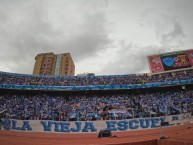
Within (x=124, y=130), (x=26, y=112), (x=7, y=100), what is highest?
(x=7, y=100)

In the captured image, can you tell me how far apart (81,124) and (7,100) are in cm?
1621

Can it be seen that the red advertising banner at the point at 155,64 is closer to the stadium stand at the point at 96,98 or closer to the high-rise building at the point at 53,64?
the stadium stand at the point at 96,98

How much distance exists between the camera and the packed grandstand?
88.9ft

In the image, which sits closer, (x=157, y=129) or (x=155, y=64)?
(x=157, y=129)

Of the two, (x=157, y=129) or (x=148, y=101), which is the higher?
(x=148, y=101)

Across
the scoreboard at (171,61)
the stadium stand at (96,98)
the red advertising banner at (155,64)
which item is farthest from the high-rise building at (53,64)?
the scoreboard at (171,61)

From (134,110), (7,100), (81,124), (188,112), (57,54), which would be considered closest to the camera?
(81,124)

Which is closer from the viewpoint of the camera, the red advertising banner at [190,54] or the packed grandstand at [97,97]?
the packed grandstand at [97,97]

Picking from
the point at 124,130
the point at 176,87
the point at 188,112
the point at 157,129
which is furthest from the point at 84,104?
the point at 176,87

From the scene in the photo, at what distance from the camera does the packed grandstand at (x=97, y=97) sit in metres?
27.1

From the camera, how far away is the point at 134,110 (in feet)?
95.5

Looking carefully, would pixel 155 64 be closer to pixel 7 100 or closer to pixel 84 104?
pixel 84 104

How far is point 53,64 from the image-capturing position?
106688 millimetres

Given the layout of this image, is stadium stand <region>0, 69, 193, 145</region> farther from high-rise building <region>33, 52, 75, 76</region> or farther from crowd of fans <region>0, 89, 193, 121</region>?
high-rise building <region>33, 52, 75, 76</region>
